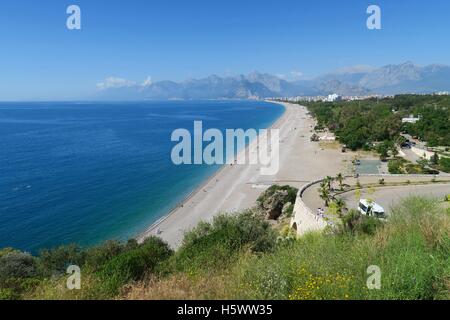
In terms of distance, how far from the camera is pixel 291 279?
→ 6699 mm

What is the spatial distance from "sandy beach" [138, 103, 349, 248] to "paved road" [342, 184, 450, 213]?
508 inches

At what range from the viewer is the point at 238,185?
44.5 m

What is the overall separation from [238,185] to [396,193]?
22.0m

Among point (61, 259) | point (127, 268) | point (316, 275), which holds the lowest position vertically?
point (61, 259)

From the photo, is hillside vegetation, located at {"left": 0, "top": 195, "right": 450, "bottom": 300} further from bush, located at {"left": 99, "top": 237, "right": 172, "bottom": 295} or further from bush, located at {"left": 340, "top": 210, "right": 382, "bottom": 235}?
bush, located at {"left": 340, "top": 210, "right": 382, "bottom": 235}

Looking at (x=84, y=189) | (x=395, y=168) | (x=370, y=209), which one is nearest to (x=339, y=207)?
(x=370, y=209)

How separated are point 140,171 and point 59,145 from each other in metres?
32.7

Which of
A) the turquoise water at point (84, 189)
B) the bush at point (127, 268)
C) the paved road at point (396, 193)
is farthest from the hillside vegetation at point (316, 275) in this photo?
the turquoise water at point (84, 189)

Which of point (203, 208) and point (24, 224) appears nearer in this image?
point (24, 224)

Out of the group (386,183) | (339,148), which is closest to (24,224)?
(386,183)

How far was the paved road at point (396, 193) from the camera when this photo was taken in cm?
2344

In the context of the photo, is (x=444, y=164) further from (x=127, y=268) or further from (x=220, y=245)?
(x=127, y=268)

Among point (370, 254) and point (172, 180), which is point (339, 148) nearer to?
point (172, 180)
